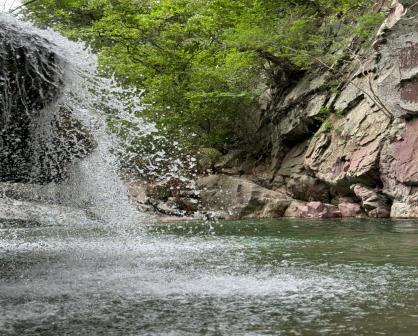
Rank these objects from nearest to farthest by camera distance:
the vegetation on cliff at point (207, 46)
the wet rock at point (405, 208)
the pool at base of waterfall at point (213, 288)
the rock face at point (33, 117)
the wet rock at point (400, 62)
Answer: the pool at base of waterfall at point (213, 288) → the rock face at point (33, 117) → the wet rock at point (405, 208) → the wet rock at point (400, 62) → the vegetation on cliff at point (207, 46)

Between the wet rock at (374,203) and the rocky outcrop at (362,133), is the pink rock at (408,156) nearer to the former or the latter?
the rocky outcrop at (362,133)

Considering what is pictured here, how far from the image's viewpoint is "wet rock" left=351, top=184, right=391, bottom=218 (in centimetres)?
1580

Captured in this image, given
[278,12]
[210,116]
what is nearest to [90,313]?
[278,12]

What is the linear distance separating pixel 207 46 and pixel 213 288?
62.2ft

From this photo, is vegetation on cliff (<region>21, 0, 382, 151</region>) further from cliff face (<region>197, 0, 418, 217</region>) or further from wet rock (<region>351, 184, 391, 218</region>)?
wet rock (<region>351, 184, 391, 218</region>)

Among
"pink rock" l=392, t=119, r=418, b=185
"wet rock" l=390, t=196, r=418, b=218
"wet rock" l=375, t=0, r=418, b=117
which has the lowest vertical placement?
"wet rock" l=390, t=196, r=418, b=218

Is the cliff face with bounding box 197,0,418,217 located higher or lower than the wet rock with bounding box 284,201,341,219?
higher

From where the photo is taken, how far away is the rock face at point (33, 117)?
6672mm

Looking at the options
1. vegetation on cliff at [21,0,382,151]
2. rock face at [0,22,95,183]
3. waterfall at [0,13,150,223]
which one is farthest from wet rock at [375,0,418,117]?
rock face at [0,22,95,183]

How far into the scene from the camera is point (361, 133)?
17.4m

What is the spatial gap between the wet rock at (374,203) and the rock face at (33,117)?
9.49 meters

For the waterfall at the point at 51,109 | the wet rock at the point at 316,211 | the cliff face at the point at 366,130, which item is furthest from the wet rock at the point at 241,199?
the waterfall at the point at 51,109

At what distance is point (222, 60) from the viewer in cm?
2309

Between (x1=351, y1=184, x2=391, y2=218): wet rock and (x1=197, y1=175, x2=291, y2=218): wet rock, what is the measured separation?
2899 millimetres
